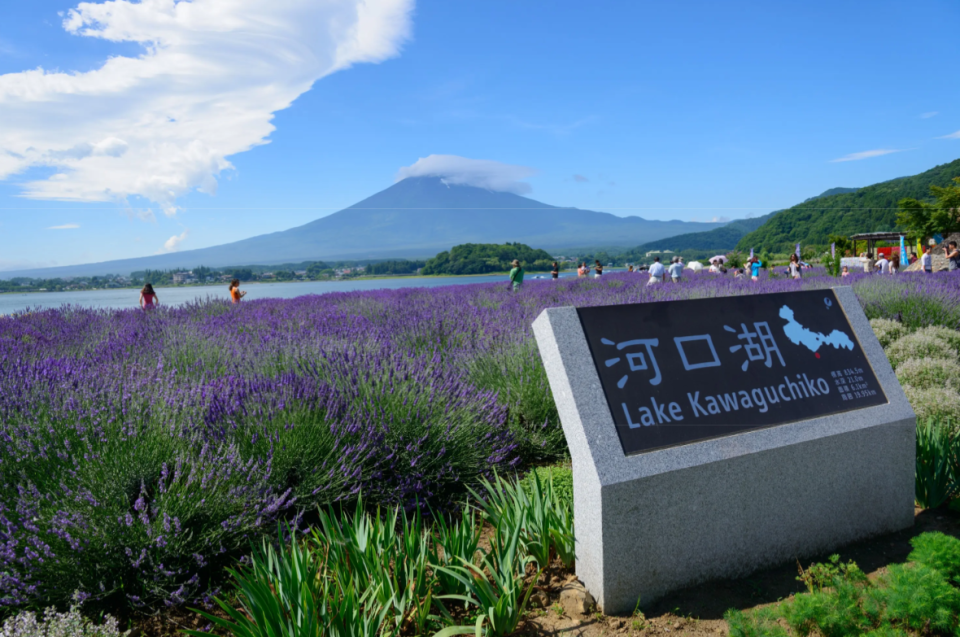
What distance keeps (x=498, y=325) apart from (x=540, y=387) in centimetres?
210

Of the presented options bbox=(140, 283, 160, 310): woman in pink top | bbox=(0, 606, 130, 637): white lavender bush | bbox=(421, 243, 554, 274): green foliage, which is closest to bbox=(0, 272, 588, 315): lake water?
bbox=(140, 283, 160, 310): woman in pink top

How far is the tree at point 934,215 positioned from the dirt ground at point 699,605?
5323 cm

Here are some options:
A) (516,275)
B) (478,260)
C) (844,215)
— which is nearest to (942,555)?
(516,275)

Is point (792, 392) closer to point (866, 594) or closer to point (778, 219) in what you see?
point (866, 594)

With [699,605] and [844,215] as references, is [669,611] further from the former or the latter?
[844,215]

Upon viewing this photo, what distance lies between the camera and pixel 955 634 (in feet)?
6.48

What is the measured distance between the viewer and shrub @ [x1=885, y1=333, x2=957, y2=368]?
538 centimetres

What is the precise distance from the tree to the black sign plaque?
52817 millimetres

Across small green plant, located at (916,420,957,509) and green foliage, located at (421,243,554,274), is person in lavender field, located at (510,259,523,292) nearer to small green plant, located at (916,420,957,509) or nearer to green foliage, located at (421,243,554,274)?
small green plant, located at (916,420,957,509)

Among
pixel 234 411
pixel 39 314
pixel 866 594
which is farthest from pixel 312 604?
pixel 39 314

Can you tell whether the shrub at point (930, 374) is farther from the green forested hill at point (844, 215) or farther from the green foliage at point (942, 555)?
the green forested hill at point (844, 215)

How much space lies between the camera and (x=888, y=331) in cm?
632

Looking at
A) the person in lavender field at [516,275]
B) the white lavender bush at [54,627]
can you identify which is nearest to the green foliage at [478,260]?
the person in lavender field at [516,275]

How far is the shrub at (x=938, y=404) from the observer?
391 cm
